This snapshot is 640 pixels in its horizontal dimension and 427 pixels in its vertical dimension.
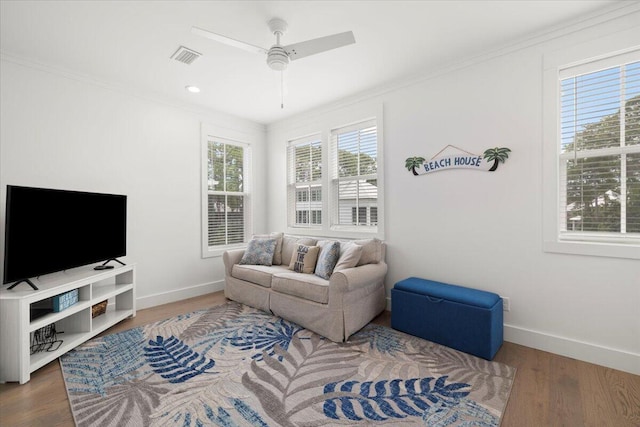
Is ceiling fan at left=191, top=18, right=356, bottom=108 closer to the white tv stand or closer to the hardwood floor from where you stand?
the white tv stand

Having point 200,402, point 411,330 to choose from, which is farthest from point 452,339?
point 200,402

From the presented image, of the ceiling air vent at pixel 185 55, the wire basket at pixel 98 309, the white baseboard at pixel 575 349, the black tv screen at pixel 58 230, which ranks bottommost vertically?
the white baseboard at pixel 575 349

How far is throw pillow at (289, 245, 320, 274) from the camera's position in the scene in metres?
3.46

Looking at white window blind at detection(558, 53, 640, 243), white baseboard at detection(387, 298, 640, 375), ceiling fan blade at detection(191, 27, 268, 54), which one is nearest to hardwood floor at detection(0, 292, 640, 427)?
white baseboard at detection(387, 298, 640, 375)

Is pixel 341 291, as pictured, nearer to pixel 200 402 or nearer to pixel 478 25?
pixel 200 402

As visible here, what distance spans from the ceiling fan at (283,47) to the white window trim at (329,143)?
1.63 metres

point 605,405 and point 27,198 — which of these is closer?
point 605,405

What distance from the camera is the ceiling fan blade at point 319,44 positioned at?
6.40 ft

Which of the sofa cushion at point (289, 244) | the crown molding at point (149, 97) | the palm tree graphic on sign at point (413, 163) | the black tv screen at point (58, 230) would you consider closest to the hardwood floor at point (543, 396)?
the black tv screen at point (58, 230)

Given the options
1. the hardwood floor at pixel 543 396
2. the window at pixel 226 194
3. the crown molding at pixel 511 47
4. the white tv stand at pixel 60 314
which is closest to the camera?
the hardwood floor at pixel 543 396

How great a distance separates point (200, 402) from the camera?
188cm

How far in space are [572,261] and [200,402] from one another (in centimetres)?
304

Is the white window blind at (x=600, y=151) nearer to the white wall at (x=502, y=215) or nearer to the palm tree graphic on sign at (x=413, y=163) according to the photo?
the white wall at (x=502, y=215)

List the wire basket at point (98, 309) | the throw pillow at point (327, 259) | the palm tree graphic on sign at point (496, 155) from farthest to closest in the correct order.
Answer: the throw pillow at point (327, 259)
the wire basket at point (98, 309)
the palm tree graphic on sign at point (496, 155)
